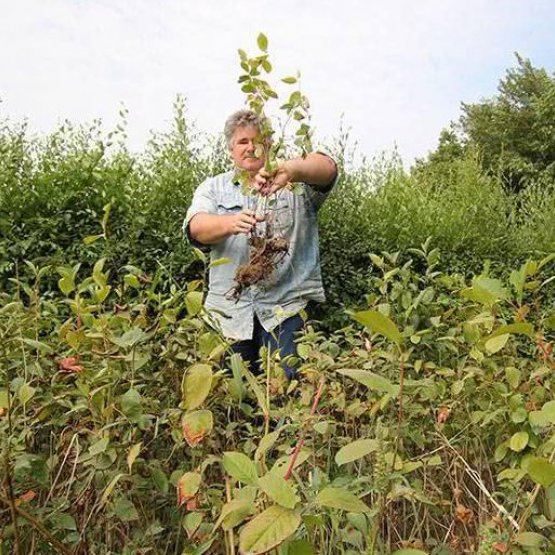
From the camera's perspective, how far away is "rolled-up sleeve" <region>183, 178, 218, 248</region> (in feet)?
8.70

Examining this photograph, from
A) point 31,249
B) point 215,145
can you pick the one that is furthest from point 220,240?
point 215,145

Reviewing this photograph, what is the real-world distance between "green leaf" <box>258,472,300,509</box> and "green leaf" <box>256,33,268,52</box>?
1.32m

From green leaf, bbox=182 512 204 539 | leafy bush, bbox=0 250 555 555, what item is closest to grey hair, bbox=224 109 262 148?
leafy bush, bbox=0 250 555 555

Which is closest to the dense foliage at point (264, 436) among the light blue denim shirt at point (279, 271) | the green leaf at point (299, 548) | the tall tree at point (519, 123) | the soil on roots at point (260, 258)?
the green leaf at point (299, 548)

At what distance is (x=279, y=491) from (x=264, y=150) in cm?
148

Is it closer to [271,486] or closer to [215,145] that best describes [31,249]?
[215,145]

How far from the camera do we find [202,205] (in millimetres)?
2713

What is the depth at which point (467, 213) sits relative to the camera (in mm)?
5262

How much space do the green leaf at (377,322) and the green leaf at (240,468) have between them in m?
0.21

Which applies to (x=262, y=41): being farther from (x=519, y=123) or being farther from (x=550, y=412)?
(x=519, y=123)

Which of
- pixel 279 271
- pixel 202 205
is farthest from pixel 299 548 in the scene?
pixel 202 205

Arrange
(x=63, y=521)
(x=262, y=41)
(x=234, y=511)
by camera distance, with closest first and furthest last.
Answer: (x=234, y=511) < (x=63, y=521) < (x=262, y=41)

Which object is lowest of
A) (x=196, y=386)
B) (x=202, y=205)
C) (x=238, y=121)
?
(x=196, y=386)

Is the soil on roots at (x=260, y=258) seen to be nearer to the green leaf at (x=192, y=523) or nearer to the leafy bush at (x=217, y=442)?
the leafy bush at (x=217, y=442)
